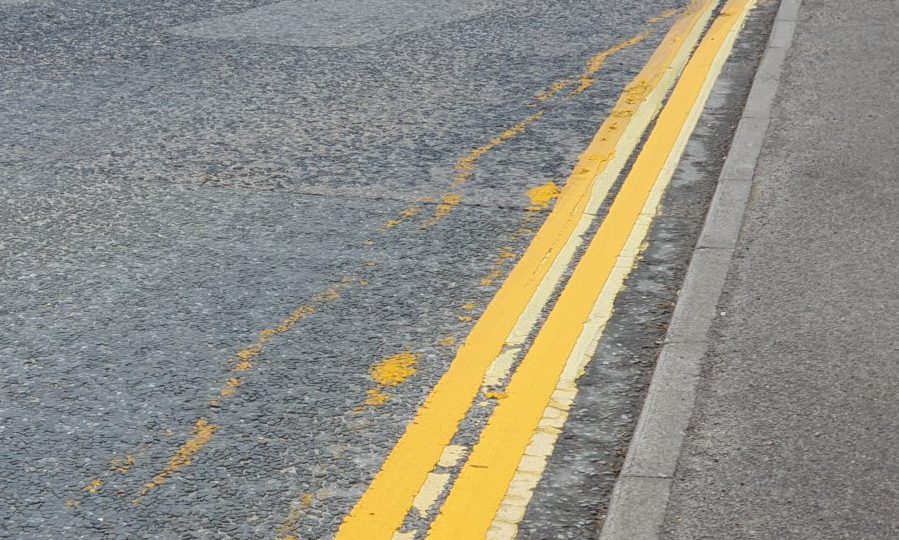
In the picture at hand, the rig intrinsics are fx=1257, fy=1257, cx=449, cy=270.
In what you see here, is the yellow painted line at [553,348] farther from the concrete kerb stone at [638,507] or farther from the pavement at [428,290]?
the concrete kerb stone at [638,507]

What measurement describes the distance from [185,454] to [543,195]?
2732mm

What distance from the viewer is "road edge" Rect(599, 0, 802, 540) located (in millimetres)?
3561

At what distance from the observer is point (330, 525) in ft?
11.6

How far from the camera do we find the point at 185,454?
3893mm

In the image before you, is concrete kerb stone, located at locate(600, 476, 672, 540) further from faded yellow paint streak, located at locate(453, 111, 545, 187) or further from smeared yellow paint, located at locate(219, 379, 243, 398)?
faded yellow paint streak, located at locate(453, 111, 545, 187)

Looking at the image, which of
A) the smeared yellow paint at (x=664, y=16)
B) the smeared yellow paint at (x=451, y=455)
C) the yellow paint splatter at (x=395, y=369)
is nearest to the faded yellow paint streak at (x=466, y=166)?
the yellow paint splatter at (x=395, y=369)

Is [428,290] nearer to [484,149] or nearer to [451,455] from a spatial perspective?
[451,455]

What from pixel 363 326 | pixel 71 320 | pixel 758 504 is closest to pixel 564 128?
pixel 363 326

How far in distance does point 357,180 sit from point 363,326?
175cm

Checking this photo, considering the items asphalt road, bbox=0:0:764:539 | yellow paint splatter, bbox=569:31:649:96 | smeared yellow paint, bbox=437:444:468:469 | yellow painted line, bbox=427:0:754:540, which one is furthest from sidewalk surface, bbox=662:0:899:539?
yellow paint splatter, bbox=569:31:649:96

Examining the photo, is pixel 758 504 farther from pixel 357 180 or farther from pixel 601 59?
pixel 601 59

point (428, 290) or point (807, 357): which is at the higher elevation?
point (807, 357)

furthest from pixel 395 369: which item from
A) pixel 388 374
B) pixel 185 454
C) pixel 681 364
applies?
pixel 681 364

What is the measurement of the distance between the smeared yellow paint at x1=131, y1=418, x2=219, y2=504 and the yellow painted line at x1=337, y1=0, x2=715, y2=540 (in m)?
0.59
